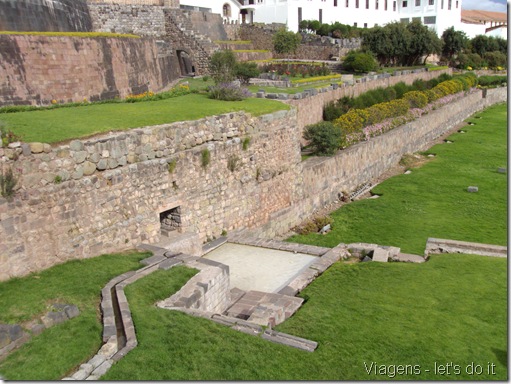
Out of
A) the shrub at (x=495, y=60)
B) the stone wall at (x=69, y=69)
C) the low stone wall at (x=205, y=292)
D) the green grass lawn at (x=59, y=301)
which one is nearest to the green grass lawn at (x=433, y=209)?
the low stone wall at (x=205, y=292)

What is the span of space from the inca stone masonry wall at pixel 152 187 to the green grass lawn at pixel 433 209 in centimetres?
160

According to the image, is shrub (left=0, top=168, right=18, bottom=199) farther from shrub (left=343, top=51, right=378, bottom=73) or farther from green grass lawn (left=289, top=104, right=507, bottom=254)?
shrub (left=343, top=51, right=378, bottom=73)

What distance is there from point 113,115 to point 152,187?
2.30 metres

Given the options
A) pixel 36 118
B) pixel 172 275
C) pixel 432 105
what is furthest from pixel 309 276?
pixel 432 105

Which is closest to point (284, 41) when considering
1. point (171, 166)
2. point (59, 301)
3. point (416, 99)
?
point (416, 99)

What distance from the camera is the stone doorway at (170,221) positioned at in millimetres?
11242

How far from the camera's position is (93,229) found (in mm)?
9336

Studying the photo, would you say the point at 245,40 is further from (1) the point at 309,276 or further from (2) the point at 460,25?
(2) the point at 460,25

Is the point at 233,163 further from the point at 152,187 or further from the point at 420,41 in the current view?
the point at 420,41

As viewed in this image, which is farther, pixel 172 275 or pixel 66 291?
pixel 172 275

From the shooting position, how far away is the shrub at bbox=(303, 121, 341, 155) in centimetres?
1786

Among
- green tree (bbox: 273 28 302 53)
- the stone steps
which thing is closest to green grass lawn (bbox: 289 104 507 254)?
the stone steps

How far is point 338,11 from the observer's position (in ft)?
167

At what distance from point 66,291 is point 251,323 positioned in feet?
9.35
